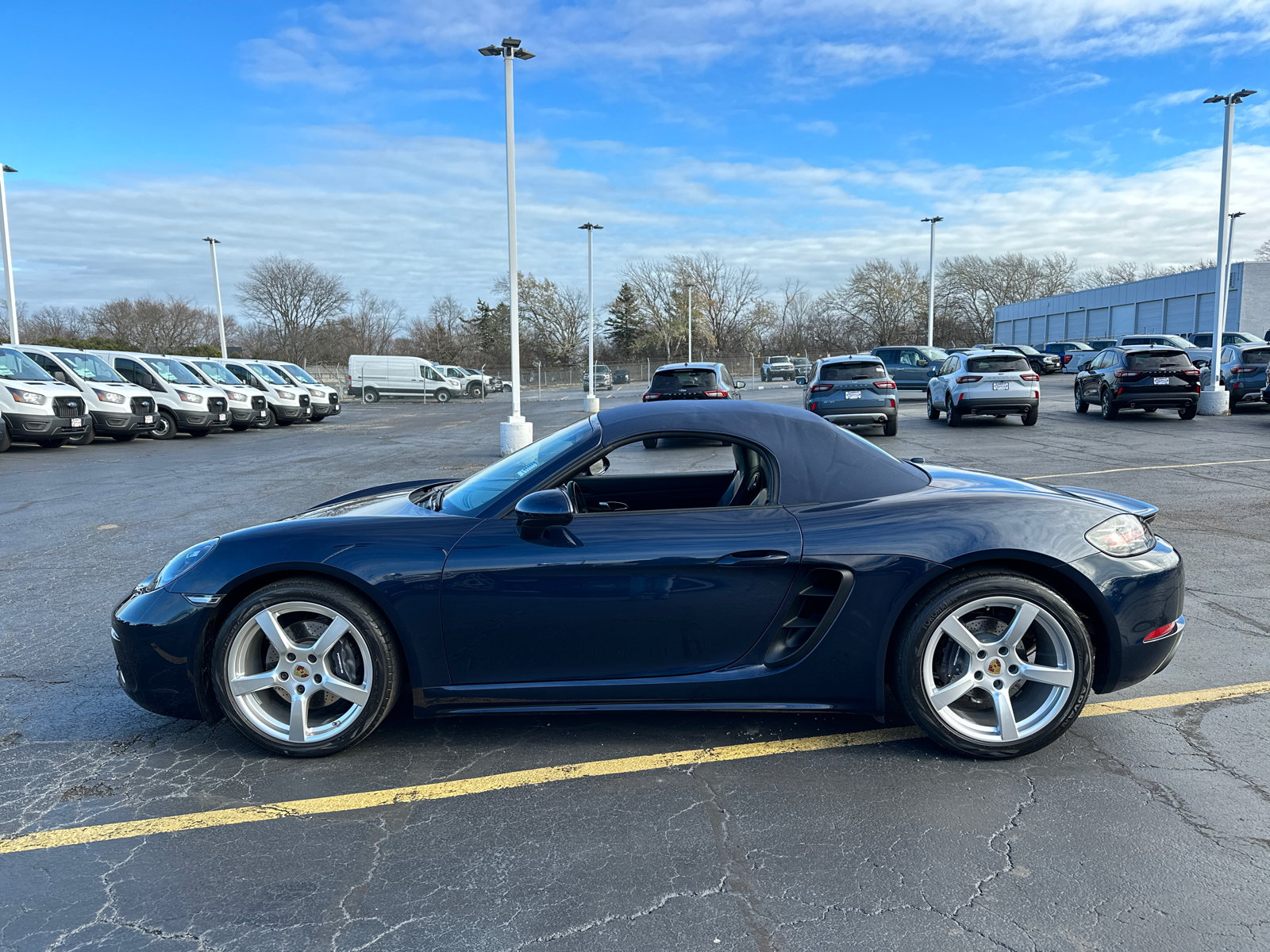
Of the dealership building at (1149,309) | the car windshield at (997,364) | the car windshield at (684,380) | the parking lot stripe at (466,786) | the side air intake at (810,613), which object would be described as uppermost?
the dealership building at (1149,309)

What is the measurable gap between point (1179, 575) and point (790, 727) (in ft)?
5.54

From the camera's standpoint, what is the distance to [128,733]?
143 inches

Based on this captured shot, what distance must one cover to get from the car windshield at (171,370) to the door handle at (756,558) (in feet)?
71.9

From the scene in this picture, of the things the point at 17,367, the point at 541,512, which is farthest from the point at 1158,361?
the point at 17,367

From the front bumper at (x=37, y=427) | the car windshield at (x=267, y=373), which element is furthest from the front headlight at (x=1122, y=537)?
the car windshield at (x=267, y=373)

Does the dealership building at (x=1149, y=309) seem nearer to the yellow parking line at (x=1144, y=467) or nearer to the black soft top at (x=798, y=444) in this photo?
the yellow parking line at (x=1144, y=467)

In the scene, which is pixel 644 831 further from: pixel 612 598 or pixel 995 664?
pixel 995 664

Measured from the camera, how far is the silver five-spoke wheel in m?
3.20

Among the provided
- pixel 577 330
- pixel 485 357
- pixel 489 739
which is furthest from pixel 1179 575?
pixel 485 357

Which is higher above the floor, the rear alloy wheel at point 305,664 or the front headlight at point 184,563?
the front headlight at point 184,563

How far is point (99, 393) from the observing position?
61.7ft

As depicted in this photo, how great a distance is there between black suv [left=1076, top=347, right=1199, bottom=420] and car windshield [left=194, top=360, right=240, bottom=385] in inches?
905

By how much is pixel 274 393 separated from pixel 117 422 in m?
6.69

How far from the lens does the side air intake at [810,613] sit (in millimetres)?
3158
